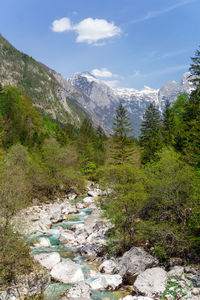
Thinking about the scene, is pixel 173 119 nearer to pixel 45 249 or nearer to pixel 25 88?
pixel 45 249

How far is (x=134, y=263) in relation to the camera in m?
16.1

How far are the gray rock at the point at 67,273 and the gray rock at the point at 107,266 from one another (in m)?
1.74

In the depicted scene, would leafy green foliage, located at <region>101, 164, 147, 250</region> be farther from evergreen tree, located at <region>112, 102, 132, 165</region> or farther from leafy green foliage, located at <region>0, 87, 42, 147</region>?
leafy green foliage, located at <region>0, 87, 42, 147</region>

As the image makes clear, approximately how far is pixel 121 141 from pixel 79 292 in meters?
35.6

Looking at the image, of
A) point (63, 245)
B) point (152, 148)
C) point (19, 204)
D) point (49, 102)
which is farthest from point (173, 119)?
point (49, 102)

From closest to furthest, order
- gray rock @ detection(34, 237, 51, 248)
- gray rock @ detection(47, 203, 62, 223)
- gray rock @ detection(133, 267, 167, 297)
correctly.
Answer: gray rock @ detection(133, 267, 167, 297), gray rock @ detection(34, 237, 51, 248), gray rock @ detection(47, 203, 62, 223)

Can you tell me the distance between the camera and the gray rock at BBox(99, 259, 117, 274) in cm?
1647

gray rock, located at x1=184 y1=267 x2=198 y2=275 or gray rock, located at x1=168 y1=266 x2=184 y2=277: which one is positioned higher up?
gray rock, located at x1=184 y1=267 x2=198 y2=275

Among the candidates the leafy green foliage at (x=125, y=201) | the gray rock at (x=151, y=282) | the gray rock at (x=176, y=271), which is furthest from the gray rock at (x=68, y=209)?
the gray rock at (x=176, y=271)

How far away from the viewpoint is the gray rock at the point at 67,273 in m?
15.2

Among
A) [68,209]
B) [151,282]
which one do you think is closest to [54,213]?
[68,209]

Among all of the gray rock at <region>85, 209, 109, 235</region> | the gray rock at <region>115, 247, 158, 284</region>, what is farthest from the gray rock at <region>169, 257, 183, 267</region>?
the gray rock at <region>85, 209, 109, 235</region>

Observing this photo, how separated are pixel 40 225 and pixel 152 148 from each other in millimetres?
20277

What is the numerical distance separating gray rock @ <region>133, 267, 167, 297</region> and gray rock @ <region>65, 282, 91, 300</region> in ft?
9.86
